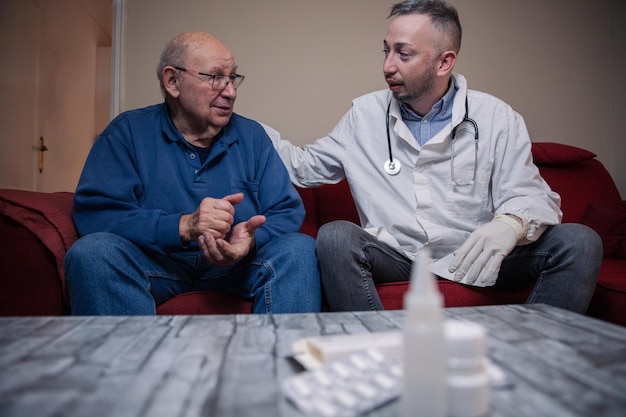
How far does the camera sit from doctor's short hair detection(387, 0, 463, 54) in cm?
185

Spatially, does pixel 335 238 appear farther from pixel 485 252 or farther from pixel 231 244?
pixel 485 252

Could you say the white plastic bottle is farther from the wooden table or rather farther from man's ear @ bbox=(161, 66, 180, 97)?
man's ear @ bbox=(161, 66, 180, 97)

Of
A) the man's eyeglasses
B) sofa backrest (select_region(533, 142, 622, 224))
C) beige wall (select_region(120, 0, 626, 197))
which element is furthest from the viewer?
beige wall (select_region(120, 0, 626, 197))

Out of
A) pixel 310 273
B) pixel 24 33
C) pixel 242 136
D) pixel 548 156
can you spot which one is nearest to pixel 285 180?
pixel 242 136

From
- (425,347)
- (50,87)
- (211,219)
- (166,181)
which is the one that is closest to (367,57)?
(166,181)

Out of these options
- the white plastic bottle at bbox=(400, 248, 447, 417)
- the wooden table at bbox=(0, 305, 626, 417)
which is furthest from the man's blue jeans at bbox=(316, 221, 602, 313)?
the white plastic bottle at bbox=(400, 248, 447, 417)

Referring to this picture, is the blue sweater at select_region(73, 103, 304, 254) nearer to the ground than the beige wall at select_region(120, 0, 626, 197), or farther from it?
nearer to the ground

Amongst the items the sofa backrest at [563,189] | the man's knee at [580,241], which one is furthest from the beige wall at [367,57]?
the man's knee at [580,241]

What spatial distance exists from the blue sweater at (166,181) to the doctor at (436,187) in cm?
19

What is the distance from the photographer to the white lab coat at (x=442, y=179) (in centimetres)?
173

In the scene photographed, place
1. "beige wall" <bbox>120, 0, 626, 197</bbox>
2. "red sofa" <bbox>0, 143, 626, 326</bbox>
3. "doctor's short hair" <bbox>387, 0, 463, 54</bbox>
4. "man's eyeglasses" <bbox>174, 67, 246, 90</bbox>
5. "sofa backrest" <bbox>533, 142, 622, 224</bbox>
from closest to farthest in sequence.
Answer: "red sofa" <bbox>0, 143, 626, 326</bbox>, "man's eyeglasses" <bbox>174, 67, 246, 90</bbox>, "doctor's short hair" <bbox>387, 0, 463, 54</bbox>, "sofa backrest" <bbox>533, 142, 622, 224</bbox>, "beige wall" <bbox>120, 0, 626, 197</bbox>

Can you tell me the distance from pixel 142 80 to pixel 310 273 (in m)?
1.47

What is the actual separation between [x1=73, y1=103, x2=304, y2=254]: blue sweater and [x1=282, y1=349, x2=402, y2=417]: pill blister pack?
0.95 m

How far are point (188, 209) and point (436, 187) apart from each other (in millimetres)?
825
